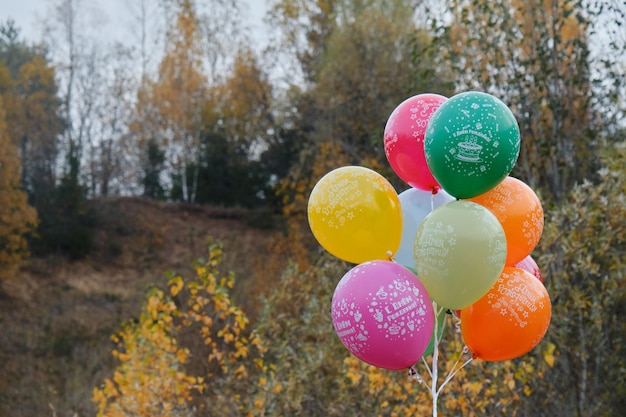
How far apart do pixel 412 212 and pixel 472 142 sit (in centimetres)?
55

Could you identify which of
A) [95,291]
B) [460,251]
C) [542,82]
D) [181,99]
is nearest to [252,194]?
[181,99]

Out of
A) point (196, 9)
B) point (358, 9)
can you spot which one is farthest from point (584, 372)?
point (196, 9)

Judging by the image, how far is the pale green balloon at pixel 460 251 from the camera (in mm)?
2314

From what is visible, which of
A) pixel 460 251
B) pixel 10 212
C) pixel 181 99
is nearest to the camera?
pixel 460 251

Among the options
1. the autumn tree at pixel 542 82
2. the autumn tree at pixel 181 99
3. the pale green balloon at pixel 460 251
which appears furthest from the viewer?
the autumn tree at pixel 181 99

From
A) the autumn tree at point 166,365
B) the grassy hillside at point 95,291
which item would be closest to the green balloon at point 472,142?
the autumn tree at point 166,365

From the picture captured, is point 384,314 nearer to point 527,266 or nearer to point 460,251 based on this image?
point 460,251

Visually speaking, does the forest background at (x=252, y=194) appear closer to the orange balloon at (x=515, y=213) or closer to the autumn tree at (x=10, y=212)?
the autumn tree at (x=10, y=212)

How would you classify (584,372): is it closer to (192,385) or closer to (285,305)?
(192,385)

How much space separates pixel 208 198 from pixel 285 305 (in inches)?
457

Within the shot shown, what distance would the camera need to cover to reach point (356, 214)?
8.30 feet

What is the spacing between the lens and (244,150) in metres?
18.7

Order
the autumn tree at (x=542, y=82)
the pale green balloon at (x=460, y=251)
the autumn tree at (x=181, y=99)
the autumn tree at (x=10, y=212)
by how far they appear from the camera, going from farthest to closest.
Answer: the autumn tree at (x=181, y=99)
the autumn tree at (x=10, y=212)
the autumn tree at (x=542, y=82)
the pale green balloon at (x=460, y=251)

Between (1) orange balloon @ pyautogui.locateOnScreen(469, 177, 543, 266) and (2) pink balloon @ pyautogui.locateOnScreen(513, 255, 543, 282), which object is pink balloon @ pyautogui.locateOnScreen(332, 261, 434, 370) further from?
(2) pink balloon @ pyautogui.locateOnScreen(513, 255, 543, 282)
